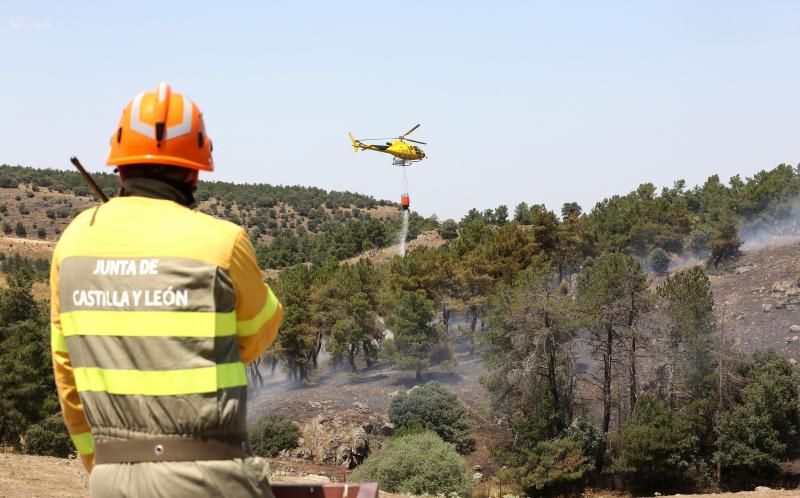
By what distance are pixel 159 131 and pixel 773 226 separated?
3163 inches

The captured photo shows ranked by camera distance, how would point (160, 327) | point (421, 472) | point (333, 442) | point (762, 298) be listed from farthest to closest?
point (762, 298)
point (333, 442)
point (421, 472)
point (160, 327)

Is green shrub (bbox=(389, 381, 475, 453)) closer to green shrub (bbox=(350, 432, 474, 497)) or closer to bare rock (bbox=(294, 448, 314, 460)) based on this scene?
bare rock (bbox=(294, 448, 314, 460))

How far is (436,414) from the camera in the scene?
42.2 metres

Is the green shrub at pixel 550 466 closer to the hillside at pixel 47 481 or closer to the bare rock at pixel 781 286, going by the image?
the hillside at pixel 47 481

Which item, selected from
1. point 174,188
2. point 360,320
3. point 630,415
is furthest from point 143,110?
point 360,320

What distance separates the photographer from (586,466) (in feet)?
122

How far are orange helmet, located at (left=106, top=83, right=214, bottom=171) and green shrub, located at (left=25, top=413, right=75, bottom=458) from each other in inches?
1308

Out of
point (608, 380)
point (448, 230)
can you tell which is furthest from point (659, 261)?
point (608, 380)

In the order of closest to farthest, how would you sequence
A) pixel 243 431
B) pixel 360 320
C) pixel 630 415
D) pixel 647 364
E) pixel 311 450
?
pixel 243 431 < pixel 630 415 < pixel 311 450 < pixel 647 364 < pixel 360 320

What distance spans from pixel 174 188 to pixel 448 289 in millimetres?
54299

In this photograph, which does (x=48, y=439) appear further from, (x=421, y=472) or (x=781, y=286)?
(x=781, y=286)

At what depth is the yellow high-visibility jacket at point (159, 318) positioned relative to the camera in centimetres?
269

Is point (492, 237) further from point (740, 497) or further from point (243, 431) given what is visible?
point (243, 431)

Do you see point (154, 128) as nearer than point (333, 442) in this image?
Yes
